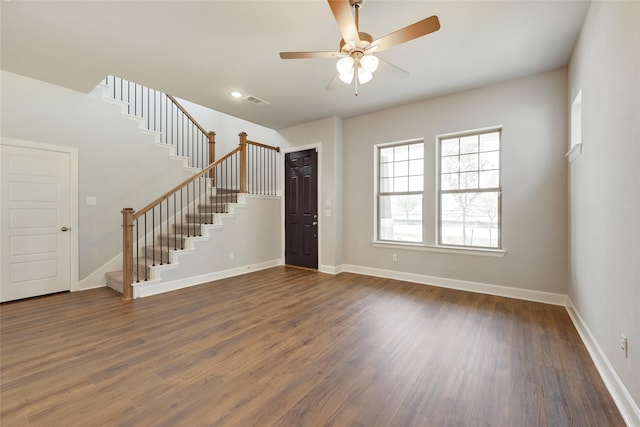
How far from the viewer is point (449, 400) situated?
172cm

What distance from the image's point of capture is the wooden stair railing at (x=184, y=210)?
3781 mm

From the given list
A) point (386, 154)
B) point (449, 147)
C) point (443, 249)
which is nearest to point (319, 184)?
point (386, 154)

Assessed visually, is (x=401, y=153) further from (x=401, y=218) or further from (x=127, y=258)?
(x=127, y=258)

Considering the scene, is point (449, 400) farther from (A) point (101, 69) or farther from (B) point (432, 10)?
(A) point (101, 69)

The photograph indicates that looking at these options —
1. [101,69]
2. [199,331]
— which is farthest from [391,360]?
[101,69]

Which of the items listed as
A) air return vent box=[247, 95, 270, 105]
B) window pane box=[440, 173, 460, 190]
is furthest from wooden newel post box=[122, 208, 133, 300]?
window pane box=[440, 173, 460, 190]

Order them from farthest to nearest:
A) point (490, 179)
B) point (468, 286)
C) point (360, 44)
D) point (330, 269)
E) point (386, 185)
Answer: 1. point (330, 269)
2. point (386, 185)
3. point (468, 286)
4. point (490, 179)
5. point (360, 44)

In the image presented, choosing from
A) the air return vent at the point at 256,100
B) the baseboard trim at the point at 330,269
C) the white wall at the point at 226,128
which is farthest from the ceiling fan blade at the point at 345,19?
the white wall at the point at 226,128

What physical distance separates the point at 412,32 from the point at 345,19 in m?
0.48

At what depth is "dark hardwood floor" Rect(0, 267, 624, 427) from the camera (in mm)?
1604

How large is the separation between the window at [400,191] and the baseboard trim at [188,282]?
8.17ft

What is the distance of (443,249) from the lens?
13.7 ft

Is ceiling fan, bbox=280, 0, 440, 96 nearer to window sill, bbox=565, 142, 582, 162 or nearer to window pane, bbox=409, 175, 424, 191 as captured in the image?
window sill, bbox=565, 142, 582, 162

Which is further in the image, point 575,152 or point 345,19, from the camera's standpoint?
point 575,152
